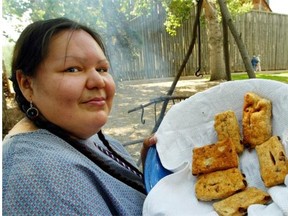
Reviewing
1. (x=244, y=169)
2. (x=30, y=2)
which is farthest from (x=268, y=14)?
(x=244, y=169)

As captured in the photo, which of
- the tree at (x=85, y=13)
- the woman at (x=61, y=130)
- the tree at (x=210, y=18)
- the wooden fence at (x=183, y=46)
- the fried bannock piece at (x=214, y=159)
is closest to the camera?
the woman at (x=61, y=130)

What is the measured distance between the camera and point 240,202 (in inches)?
32.0

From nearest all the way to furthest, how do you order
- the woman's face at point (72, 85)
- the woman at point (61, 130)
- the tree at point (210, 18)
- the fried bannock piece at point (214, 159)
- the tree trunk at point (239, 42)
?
the woman at point (61, 130) → the woman's face at point (72, 85) → the fried bannock piece at point (214, 159) → the tree trunk at point (239, 42) → the tree at point (210, 18)

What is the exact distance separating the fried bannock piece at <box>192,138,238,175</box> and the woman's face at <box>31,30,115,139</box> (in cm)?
33

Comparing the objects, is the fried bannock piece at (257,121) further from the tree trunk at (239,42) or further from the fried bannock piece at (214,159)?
the tree trunk at (239,42)

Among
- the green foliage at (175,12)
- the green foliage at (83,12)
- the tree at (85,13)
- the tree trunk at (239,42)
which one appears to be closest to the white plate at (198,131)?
the tree trunk at (239,42)

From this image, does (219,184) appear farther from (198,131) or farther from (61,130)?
(61,130)

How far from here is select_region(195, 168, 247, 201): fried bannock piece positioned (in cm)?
87

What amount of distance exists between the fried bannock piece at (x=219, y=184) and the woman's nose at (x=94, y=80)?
421 millimetres

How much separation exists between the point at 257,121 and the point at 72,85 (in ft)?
2.07

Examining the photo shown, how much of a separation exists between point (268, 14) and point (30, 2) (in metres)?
6.40

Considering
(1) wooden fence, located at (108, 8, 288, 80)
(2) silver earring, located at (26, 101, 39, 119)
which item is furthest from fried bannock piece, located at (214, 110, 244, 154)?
(1) wooden fence, located at (108, 8, 288, 80)

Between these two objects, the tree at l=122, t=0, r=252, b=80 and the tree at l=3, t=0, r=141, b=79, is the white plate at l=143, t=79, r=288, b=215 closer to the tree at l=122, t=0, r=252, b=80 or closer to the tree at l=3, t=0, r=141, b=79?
the tree at l=3, t=0, r=141, b=79

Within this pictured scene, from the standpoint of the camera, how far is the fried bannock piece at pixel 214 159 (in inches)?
36.9
